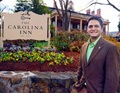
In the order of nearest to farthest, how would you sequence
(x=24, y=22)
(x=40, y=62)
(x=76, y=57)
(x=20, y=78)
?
1. (x=20, y=78)
2. (x=40, y=62)
3. (x=76, y=57)
4. (x=24, y=22)

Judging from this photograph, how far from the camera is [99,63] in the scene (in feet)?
7.16

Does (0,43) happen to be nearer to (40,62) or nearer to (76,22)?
(40,62)

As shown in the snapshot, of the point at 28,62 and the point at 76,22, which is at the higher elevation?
the point at 76,22

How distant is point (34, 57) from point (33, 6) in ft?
47.0

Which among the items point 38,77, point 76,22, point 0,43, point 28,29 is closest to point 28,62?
point 38,77

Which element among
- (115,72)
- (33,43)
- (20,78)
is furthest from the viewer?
(33,43)

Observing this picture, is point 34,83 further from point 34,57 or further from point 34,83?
point 34,57

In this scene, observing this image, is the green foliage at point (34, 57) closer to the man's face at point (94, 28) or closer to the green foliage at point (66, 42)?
the green foliage at point (66, 42)

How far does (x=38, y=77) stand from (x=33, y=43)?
3592 millimetres

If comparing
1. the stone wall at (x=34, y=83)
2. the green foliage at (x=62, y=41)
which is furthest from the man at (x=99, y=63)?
the green foliage at (x=62, y=41)

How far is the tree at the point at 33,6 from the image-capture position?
18234 millimetres

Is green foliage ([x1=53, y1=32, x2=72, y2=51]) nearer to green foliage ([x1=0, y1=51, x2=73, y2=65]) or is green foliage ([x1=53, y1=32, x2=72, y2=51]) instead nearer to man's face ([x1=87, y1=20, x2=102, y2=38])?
green foliage ([x1=0, y1=51, x2=73, y2=65])

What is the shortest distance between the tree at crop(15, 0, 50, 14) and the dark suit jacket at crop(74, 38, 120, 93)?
1623 centimetres

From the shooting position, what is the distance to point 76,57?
18.3 ft
